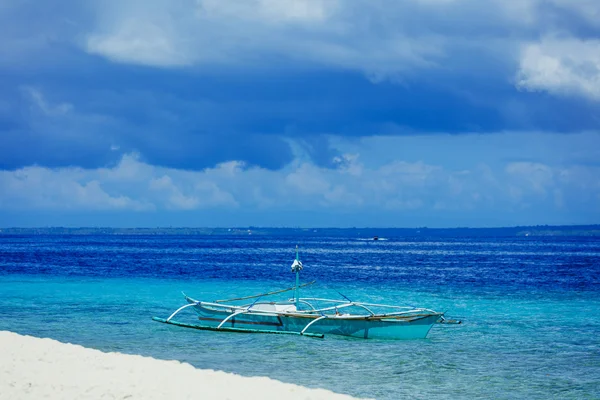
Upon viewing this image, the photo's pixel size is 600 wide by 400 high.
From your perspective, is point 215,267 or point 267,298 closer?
point 267,298

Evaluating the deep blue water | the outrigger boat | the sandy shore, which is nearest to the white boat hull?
the outrigger boat

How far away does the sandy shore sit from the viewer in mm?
15062

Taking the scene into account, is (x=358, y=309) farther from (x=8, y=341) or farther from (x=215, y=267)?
(x=215, y=267)

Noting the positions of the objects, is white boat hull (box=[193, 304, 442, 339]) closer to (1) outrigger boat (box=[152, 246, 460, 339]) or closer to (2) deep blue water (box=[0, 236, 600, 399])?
(1) outrigger boat (box=[152, 246, 460, 339])

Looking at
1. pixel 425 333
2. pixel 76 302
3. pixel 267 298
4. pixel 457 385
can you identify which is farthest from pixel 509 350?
pixel 76 302

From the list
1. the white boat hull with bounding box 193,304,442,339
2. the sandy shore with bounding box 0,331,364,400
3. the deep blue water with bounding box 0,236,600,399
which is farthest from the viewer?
the white boat hull with bounding box 193,304,442,339

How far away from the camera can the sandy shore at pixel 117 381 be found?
1506 centimetres

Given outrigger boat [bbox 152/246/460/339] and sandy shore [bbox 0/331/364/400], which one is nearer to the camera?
sandy shore [bbox 0/331/364/400]

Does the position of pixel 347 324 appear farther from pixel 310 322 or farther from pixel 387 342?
pixel 387 342

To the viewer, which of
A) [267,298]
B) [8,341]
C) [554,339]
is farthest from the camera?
[267,298]

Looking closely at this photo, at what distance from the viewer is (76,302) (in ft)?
138

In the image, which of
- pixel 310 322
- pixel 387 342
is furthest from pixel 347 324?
pixel 387 342

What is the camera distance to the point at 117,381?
52.8ft

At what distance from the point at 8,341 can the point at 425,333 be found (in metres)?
15.2
